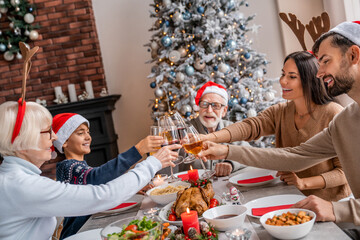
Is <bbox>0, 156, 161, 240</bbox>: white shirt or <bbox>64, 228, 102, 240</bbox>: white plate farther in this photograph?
<bbox>64, 228, 102, 240</bbox>: white plate

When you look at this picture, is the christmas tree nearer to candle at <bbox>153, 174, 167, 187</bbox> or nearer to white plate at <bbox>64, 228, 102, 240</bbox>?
candle at <bbox>153, 174, 167, 187</bbox>

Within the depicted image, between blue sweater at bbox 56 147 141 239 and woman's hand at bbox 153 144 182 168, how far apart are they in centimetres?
36

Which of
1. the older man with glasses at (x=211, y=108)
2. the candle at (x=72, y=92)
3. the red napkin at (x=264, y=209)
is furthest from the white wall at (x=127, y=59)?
the red napkin at (x=264, y=209)

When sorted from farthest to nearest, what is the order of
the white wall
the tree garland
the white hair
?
the white wall < the tree garland < the white hair

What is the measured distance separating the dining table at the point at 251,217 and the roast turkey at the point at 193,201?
171mm

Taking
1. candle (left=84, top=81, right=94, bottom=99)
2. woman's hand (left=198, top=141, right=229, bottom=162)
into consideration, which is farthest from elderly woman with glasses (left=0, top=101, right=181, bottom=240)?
candle (left=84, top=81, right=94, bottom=99)

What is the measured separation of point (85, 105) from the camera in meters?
5.10

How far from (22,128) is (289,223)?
3.48ft

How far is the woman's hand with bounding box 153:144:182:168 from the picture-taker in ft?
5.39

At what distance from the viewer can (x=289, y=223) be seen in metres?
1.22

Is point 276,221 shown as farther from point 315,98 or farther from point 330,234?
point 315,98

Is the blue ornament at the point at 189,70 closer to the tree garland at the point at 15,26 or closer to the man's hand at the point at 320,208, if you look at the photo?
the tree garland at the point at 15,26

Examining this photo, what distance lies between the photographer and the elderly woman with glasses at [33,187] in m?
1.34

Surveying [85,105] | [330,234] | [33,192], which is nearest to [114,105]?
[85,105]
